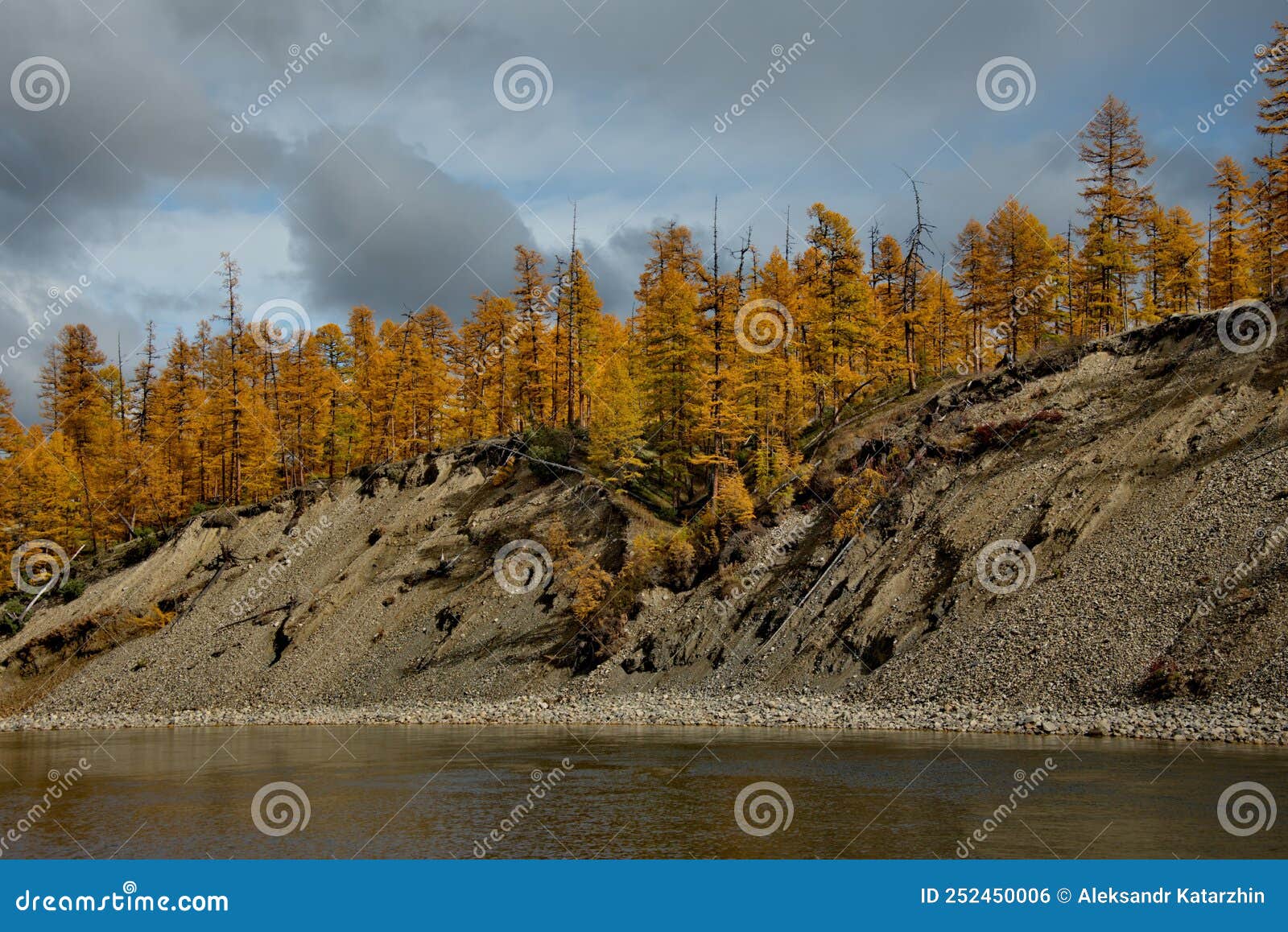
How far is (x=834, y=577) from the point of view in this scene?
136 ft

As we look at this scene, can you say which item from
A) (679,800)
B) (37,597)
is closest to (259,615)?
(37,597)

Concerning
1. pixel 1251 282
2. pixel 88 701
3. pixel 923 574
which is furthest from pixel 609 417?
pixel 1251 282

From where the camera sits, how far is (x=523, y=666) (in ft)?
150

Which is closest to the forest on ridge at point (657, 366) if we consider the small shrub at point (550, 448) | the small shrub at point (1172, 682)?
the small shrub at point (550, 448)

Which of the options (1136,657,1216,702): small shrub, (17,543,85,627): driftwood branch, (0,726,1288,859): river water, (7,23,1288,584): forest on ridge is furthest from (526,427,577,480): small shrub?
(1136,657,1216,702): small shrub

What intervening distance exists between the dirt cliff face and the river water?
20.0 ft

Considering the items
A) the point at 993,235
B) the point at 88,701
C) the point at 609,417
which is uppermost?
the point at 993,235

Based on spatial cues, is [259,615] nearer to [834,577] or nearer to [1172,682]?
[834,577]

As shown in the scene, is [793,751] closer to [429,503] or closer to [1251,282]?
[429,503]

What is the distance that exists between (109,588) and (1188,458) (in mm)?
63537

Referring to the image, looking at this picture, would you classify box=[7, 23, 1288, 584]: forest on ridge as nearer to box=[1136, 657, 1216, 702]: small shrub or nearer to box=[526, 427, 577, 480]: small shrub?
box=[526, 427, 577, 480]: small shrub

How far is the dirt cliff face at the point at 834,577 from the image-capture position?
3078cm

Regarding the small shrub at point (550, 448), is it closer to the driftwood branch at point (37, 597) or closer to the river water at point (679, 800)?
the river water at point (679, 800)

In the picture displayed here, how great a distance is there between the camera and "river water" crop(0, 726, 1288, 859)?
15852 mm
